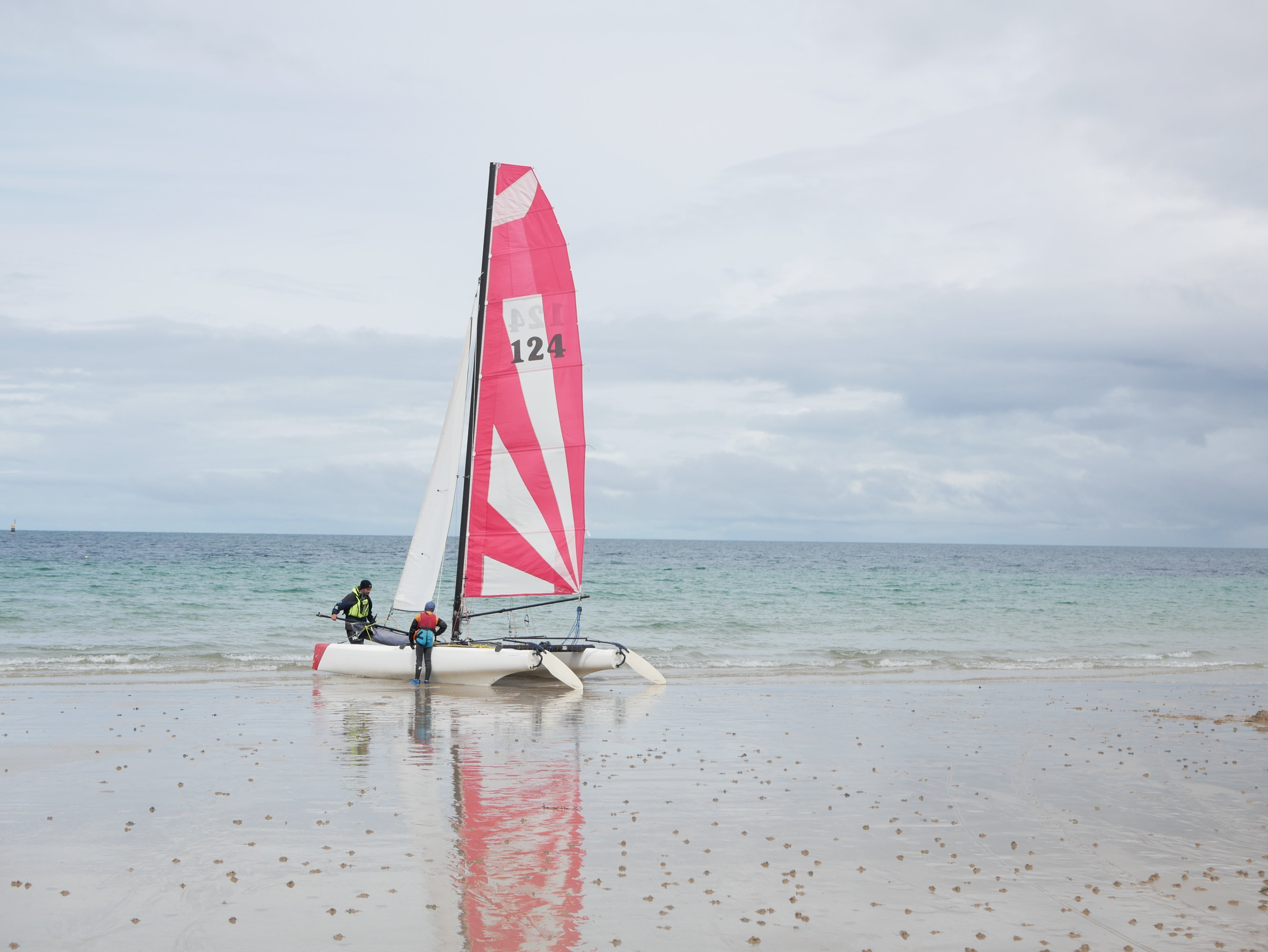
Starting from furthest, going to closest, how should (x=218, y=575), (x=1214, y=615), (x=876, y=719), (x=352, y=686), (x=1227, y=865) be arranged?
(x=218, y=575) < (x=1214, y=615) < (x=352, y=686) < (x=876, y=719) < (x=1227, y=865)

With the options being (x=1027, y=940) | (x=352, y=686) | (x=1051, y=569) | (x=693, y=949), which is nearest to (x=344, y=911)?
(x=693, y=949)

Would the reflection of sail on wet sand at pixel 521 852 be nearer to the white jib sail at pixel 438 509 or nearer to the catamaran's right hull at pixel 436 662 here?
the catamaran's right hull at pixel 436 662

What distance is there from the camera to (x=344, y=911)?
768cm

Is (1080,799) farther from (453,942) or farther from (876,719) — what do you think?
(453,942)

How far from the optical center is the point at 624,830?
1007 cm

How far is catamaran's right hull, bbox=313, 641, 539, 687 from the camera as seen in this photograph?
68.3ft

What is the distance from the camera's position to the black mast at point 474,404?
2169cm

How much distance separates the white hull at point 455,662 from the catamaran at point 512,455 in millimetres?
30

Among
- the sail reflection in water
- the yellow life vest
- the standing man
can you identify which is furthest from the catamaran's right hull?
the sail reflection in water

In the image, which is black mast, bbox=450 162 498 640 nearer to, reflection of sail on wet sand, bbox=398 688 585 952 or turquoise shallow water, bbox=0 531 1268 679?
turquoise shallow water, bbox=0 531 1268 679

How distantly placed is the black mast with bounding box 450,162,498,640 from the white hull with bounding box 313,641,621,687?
0.93 metres

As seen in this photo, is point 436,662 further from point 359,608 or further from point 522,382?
point 522,382

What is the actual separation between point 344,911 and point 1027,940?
517 cm

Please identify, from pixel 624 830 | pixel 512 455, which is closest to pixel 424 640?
pixel 512 455
